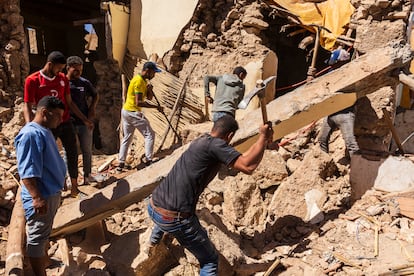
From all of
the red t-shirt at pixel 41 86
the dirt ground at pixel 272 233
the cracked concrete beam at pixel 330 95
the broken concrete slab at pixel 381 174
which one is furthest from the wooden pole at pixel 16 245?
the broken concrete slab at pixel 381 174

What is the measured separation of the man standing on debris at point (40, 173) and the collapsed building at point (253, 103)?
2.45 ft

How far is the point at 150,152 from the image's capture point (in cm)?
509

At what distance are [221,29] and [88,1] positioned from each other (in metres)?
6.48

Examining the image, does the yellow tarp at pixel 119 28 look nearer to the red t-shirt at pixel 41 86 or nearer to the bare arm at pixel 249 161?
the red t-shirt at pixel 41 86

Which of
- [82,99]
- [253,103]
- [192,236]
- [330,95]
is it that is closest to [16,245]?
[192,236]

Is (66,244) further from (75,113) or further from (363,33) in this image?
(363,33)

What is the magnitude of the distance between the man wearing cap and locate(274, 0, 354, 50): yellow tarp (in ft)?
12.9

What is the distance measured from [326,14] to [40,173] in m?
4.98

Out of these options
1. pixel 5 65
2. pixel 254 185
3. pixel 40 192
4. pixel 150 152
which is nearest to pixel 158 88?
pixel 150 152

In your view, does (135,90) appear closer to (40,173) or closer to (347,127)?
(40,173)

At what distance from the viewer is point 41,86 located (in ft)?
11.6

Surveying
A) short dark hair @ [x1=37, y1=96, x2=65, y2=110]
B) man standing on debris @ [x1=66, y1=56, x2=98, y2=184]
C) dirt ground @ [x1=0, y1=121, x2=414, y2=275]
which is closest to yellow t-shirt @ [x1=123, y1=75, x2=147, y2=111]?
man standing on debris @ [x1=66, y1=56, x2=98, y2=184]

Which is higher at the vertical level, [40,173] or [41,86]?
[41,86]

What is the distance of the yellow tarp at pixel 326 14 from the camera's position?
525 cm
